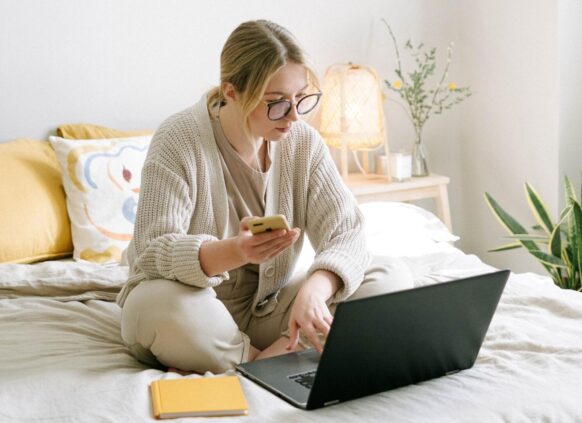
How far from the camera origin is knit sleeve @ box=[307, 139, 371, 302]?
1.71 metres

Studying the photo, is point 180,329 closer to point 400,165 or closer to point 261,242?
point 261,242

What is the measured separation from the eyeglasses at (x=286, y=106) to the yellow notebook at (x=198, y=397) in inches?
20.5

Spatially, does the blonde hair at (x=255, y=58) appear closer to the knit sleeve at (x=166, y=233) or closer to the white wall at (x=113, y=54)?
the knit sleeve at (x=166, y=233)

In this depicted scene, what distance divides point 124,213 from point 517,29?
62.6 inches

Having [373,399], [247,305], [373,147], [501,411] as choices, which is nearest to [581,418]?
[501,411]

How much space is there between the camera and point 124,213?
2479 millimetres

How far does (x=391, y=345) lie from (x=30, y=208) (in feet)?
4.45

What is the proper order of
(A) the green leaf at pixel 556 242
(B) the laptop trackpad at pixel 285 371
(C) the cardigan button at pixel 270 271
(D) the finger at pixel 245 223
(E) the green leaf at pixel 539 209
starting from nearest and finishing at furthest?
(B) the laptop trackpad at pixel 285 371
(D) the finger at pixel 245 223
(C) the cardigan button at pixel 270 271
(A) the green leaf at pixel 556 242
(E) the green leaf at pixel 539 209

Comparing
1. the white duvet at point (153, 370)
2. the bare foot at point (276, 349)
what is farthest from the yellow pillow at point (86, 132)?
the bare foot at point (276, 349)

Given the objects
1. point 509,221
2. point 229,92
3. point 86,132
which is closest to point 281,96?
point 229,92

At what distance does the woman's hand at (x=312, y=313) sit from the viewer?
1.54m

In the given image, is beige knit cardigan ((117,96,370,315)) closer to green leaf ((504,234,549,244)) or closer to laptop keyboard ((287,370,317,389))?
laptop keyboard ((287,370,317,389))

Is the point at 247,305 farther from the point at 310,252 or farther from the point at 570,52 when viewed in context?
the point at 570,52

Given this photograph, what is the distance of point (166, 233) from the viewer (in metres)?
1.67
